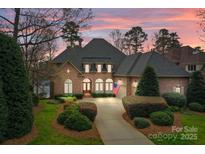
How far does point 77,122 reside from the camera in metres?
12.6

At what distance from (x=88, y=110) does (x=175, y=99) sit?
14.0 ft

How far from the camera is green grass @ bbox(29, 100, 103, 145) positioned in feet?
39.0

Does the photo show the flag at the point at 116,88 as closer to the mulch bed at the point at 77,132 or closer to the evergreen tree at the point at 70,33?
the mulch bed at the point at 77,132

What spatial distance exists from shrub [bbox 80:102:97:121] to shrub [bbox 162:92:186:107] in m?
3.77

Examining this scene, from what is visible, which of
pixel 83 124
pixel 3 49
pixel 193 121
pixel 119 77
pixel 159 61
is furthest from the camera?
pixel 159 61

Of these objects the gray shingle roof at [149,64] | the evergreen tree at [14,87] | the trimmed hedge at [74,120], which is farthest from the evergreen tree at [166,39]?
the evergreen tree at [14,87]

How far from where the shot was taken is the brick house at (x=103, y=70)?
14312 millimetres

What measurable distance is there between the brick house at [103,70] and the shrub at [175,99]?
47cm

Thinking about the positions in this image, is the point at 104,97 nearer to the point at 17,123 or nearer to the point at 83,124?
the point at 83,124

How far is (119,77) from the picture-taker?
14.9 metres

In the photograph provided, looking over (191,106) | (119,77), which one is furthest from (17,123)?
(191,106)

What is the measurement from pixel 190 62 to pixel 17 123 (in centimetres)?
974

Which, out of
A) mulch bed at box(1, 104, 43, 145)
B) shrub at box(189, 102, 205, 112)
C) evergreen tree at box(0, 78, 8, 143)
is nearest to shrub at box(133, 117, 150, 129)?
shrub at box(189, 102, 205, 112)
